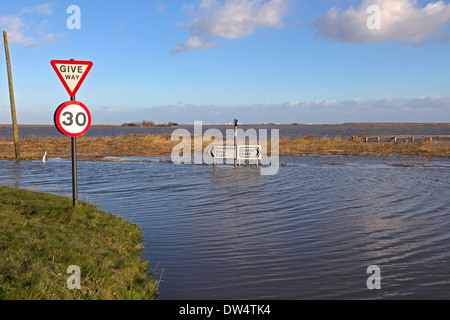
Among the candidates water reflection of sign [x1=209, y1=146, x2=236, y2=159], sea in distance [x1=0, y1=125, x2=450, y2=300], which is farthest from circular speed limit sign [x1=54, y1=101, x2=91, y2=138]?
water reflection of sign [x1=209, y1=146, x2=236, y2=159]

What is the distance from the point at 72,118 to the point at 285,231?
4.95 meters

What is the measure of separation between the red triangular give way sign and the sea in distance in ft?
10.9

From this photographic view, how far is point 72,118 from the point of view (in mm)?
9211

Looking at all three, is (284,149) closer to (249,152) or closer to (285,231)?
(249,152)

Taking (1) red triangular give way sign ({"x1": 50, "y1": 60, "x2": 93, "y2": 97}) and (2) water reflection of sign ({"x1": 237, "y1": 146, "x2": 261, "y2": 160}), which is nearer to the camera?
(1) red triangular give way sign ({"x1": 50, "y1": 60, "x2": 93, "y2": 97})

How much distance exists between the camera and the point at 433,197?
46.7 ft

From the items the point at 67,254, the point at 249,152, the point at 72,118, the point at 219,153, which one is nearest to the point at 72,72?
the point at 72,118

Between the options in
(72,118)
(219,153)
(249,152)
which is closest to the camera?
(72,118)

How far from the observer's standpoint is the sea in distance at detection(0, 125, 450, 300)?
646 cm

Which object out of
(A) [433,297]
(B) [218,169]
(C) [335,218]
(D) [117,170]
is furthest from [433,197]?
(D) [117,170]

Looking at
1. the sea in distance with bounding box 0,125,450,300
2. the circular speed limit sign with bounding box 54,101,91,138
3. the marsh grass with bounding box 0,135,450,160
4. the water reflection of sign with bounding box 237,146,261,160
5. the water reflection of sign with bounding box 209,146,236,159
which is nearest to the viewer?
the sea in distance with bounding box 0,125,450,300

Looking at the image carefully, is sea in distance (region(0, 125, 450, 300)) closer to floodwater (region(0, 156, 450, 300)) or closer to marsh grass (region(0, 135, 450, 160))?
floodwater (region(0, 156, 450, 300))

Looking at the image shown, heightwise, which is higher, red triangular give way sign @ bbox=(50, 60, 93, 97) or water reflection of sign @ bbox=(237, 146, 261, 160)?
red triangular give way sign @ bbox=(50, 60, 93, 97)
